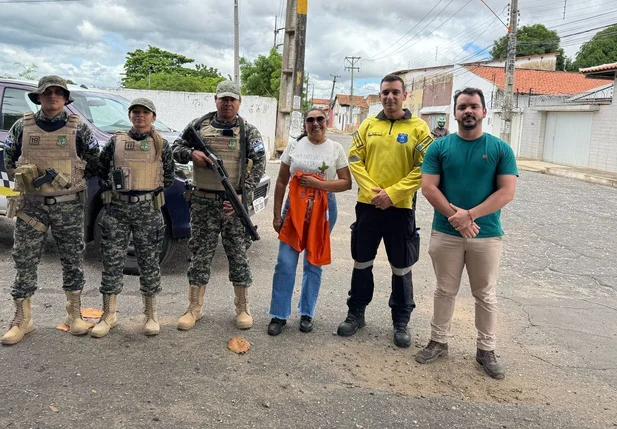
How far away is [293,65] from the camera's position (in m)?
16.4

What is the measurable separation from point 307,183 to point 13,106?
12.7 ft

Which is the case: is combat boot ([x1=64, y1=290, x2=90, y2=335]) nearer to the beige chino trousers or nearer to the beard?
the beige chino trousers

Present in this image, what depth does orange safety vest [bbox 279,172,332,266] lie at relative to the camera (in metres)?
3.89

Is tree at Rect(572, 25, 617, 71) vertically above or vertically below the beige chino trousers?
above

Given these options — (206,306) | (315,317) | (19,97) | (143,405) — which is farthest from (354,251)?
(19,97)

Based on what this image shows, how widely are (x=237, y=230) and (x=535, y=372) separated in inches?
90.5

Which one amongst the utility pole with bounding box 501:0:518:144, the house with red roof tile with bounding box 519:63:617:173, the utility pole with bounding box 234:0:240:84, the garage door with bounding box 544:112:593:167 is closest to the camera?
the house with red roof tile with bounding box 519:63:617:173

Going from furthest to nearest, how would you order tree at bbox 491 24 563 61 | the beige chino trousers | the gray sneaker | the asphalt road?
1. tree at bbox 491 24 563 61
2. the gray sneaker
3. the beige chino trousers
4. the asphalt road

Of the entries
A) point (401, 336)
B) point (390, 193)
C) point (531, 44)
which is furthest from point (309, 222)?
point (531, 44)

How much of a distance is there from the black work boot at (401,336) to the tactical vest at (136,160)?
207cm

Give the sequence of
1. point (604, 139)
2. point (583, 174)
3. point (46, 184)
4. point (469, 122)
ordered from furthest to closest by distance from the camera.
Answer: point (604, 139)
point (583, 174)
point (46, 184)
point (469, 122)

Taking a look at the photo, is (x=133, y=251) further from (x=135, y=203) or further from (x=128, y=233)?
(x=135, y=203)

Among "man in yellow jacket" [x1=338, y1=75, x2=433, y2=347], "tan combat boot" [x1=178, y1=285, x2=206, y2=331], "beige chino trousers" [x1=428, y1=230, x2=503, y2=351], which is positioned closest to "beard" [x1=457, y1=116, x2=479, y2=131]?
"man in yellow jacket" [x1=338, y1=75, x2=433, y2=347]

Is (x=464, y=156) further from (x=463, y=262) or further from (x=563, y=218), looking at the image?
(x=563, y=218)
